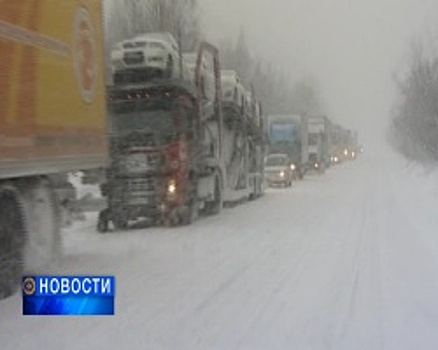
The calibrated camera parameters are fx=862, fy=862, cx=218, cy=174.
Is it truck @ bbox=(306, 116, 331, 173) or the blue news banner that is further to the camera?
truck @ bbox=(306, 116, 331, 173)

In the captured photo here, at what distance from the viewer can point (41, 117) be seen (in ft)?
33.5

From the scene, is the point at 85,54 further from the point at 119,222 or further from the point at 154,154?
the point at 119,222

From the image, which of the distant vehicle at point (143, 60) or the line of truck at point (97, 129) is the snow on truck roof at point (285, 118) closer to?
the line of truck at point (97, 129)

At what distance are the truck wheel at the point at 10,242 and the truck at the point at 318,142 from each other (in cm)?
5011

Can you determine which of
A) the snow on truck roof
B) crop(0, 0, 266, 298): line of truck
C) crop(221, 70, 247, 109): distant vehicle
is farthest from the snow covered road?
the snow on truck roof

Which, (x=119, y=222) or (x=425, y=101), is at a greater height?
(x=425, y=101)

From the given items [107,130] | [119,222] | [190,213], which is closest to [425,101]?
[190,213]

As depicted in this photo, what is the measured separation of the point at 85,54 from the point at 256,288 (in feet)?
14.2

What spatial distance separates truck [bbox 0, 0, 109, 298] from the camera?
927 centimetres

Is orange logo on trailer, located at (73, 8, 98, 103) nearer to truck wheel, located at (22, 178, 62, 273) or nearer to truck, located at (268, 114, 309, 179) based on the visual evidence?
truck wheel, located at (22, 178, 62, 273)

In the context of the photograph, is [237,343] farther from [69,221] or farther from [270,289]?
[69,221]

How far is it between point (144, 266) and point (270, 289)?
275 centimetres

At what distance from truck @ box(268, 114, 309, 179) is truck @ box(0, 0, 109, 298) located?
37.6 metres

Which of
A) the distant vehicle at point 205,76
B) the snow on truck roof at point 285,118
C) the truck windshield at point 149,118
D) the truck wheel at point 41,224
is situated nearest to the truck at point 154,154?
the truck windshield at point 149,118
